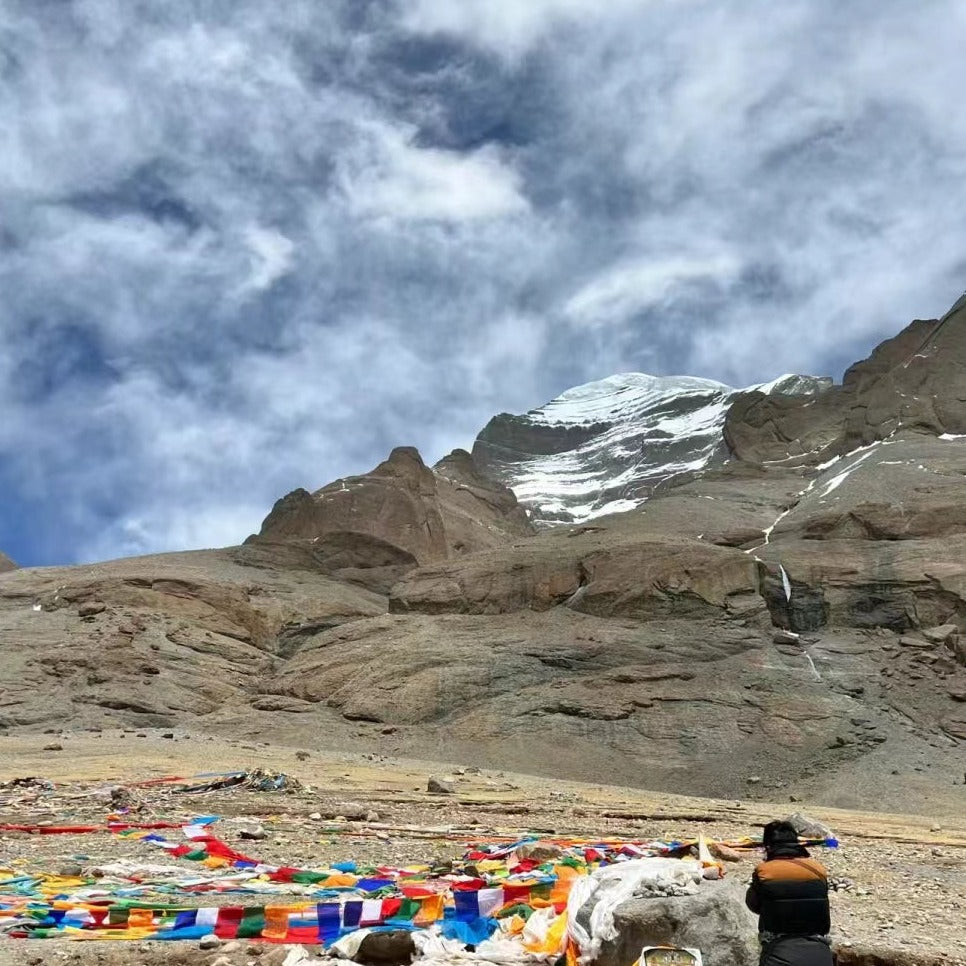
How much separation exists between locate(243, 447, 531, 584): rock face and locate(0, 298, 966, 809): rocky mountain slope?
13.3 feet

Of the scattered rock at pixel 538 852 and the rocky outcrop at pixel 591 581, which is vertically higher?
the rocky outcrop at pixel 591 581

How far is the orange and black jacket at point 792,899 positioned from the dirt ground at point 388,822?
2518 mm

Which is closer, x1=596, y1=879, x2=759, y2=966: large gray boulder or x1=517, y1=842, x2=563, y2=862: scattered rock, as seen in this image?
x1=596, y1=879, x2=759, y2=966: large gray boulder

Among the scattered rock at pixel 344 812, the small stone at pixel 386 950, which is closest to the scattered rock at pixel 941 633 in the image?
the scattered rock at pixel 344 812

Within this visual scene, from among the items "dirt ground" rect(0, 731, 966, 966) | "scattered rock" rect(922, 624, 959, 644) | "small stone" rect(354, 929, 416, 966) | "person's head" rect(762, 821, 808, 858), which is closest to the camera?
"person's head" rect(762, 821, 808, 858)

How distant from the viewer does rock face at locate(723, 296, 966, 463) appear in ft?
352

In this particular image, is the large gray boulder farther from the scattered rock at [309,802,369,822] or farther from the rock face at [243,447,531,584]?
the rock face at [243,447,531,584]

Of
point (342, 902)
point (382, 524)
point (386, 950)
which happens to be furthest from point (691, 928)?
point (382, 524)

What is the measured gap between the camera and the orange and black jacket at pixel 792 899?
577 cm

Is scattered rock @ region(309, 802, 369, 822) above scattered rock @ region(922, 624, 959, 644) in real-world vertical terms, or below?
below

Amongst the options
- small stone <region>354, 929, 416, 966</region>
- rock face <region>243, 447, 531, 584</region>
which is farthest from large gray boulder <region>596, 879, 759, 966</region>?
rock face <region>243, 447, 531, 584</region>

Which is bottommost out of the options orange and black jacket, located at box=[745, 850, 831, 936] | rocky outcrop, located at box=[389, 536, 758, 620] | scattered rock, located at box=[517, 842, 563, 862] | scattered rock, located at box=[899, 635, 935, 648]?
scattered rock, located at box=[517, 842, 563, 862]

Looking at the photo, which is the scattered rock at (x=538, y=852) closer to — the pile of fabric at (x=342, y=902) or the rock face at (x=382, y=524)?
the pile of fabric at (x=342, y=902)

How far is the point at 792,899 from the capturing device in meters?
5.79
